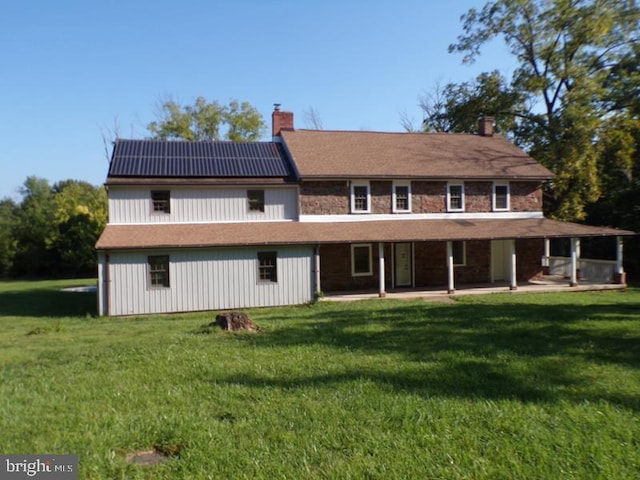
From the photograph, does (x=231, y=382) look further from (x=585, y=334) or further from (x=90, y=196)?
(x=90, y=196)

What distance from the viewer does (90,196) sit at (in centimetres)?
4947

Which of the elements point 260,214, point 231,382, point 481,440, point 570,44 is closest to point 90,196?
point 260,214

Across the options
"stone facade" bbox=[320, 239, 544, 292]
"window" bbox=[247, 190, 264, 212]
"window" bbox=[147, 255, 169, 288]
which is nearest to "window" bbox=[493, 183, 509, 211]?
"stone facade" bbox=[320, 239, 544, 292]

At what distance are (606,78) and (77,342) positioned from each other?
109ft

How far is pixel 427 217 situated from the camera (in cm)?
2238

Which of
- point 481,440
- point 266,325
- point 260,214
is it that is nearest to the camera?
point 481,440

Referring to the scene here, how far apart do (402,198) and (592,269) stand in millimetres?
10974

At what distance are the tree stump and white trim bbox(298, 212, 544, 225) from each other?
9.50m

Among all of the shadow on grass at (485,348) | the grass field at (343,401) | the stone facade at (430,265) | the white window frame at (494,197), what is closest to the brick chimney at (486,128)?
the white window frame at (494,197)

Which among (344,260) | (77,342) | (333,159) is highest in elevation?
(333,159)

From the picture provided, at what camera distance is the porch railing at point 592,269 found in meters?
23.3

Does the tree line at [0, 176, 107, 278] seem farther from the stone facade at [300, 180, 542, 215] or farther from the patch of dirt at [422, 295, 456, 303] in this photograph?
the patch of dirt at [422, 295, 456, 303]

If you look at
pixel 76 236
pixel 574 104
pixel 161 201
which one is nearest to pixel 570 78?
pixel 574 104

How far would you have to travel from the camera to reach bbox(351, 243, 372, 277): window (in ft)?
70.4
